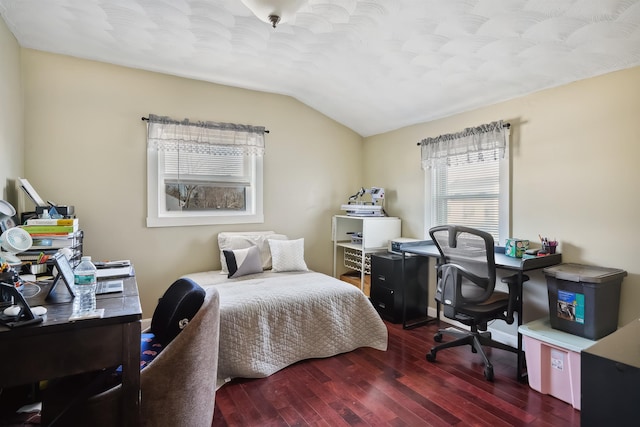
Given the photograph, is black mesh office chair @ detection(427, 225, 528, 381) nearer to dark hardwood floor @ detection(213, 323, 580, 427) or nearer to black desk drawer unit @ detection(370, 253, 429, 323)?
dark hardwood floor @ detection(213, 323, 580, 427)

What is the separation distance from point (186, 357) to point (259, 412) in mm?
884

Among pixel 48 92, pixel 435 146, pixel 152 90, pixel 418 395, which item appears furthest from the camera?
pixel 435 146

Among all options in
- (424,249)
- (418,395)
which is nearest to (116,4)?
(424,249)

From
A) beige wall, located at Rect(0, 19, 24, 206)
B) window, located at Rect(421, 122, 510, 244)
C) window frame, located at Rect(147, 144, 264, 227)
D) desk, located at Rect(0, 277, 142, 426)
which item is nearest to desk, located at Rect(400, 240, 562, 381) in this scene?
window, located at Rect(421, 122, 510, 244)

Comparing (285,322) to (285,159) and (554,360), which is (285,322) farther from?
(285,159)

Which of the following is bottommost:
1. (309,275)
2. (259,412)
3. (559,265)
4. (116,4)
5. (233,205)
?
(259,412)

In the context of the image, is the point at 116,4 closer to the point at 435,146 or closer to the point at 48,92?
the point at 48,92

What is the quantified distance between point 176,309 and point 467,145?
2.80 metres

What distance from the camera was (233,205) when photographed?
3.69m

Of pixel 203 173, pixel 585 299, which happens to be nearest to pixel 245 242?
pixel 203 173

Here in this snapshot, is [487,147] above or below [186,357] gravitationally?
above

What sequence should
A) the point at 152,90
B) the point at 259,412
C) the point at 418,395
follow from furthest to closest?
the point at 152,90
the point at 418,395
the point at 259,412

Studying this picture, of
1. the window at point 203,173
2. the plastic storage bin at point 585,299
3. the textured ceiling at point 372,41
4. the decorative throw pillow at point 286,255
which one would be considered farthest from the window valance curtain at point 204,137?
the plastic storage bin at point 585,299

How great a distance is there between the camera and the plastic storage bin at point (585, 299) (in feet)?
6.90
